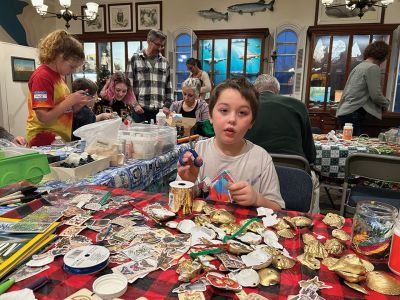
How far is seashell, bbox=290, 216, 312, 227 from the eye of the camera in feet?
2.93

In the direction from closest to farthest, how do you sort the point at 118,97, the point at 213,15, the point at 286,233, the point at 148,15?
the point at 286,233 → the point at 118,97 → the point at 213,15 → the point at 148,15

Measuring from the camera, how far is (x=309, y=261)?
0.70 metres

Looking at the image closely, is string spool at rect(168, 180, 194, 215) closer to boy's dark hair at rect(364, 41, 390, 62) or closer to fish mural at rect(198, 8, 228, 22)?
boy's dark hair at rect(364, 41, 390, 62)

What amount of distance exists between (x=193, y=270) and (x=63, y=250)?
0.32 meters

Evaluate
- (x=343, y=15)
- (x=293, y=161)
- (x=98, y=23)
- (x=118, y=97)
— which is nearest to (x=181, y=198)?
(x=293, y=161)

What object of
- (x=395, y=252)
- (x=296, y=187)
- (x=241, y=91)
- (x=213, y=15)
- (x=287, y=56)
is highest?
(x=213, y=15)

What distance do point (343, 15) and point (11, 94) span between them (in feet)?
20.8

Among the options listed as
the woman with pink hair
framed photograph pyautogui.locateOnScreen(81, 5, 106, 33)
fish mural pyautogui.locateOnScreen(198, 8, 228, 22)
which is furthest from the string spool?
framed photograph pyautogui.locateOnScreen(81, 5, 106, 33)

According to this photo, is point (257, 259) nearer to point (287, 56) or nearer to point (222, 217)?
point (222, 217)

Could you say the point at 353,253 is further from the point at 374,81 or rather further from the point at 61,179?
the point at 374,81

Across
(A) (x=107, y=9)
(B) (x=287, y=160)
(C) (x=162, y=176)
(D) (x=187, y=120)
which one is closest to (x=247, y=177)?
(B) (x=287, y=160)

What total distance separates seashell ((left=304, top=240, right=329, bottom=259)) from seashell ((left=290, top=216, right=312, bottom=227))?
0.12m

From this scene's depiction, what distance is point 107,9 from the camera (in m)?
6.76

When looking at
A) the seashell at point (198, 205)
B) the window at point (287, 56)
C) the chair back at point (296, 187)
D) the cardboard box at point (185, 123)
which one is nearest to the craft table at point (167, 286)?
the seashell at point (198, 205)
